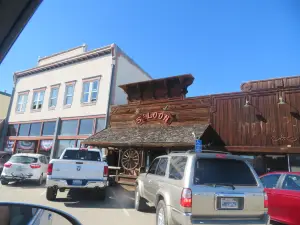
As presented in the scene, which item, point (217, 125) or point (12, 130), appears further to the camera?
point (12, 130)

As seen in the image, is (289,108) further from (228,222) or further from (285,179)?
(228,222)

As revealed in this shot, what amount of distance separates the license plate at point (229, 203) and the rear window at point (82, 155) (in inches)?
261

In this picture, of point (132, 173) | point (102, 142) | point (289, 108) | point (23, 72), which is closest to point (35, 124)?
point (23, 72)

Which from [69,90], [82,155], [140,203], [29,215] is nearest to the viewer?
[29,215]

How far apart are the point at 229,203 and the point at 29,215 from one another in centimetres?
345

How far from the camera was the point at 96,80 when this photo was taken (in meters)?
20.5

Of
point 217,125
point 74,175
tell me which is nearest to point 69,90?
point 217,125

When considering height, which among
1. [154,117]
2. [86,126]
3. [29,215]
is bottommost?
[29,215]

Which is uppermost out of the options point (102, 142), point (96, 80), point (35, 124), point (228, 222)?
point (96, 80)

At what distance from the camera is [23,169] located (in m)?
12.5

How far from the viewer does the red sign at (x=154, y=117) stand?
1538 cm

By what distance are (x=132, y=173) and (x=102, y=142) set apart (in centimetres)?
269

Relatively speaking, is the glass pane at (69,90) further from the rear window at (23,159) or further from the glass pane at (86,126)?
the rear window at (23,159)

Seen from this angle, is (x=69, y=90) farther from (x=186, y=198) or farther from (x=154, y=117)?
(x=186, y=198)
